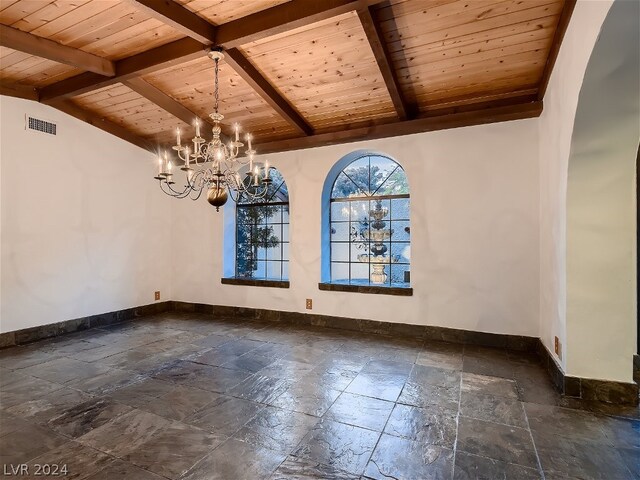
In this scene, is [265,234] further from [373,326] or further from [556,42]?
[556,42]

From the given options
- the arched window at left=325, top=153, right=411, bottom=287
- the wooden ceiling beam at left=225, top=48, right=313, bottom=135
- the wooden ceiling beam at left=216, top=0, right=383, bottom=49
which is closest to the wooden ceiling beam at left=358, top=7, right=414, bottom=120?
the wooden ceiling beam at left=216, top=0, right=383, bottom=49

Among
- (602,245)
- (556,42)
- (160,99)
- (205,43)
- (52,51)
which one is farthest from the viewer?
(160,99)

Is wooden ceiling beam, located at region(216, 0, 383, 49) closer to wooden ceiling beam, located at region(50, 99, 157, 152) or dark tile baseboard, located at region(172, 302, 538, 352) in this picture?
wooden ceiling beam, located at region(50, 99, 157, 152)

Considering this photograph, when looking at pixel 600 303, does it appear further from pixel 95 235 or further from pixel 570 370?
pixel 95 235

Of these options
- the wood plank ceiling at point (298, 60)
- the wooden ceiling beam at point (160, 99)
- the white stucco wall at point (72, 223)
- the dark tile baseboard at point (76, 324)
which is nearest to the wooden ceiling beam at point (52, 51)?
the wood plank ceiling at point (298, 60)

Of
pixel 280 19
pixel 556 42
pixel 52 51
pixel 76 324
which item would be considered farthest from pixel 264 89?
pixel 76 324

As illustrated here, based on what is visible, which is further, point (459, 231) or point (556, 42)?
point (459, 231)

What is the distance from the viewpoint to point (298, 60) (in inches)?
124

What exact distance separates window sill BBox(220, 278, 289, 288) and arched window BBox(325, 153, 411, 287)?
28.2 inches

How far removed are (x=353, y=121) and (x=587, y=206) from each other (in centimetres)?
265

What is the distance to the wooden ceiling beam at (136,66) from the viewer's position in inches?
115

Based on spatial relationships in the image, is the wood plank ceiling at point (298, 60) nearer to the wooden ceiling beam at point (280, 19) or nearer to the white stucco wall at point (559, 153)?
the wooden ceiling beam at point (280, 19)

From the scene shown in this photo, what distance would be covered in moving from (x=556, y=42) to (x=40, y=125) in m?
5.29

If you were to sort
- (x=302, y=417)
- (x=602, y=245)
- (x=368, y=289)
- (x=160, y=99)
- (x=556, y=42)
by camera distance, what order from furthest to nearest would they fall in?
(x=368, y=289) < (x=160, y=99) < (x=556, y=42) < (x=602, y=245) < (x=302, y=417)
